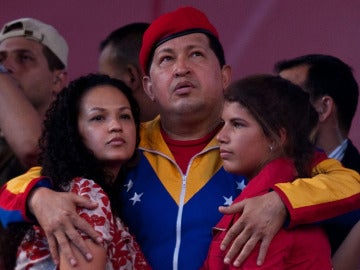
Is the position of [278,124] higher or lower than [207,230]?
higher

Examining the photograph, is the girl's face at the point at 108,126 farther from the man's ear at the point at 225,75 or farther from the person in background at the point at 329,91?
the person in background at the point at 329,91

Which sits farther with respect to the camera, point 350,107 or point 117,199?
point 350,107

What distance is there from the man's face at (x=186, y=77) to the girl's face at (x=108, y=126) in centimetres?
14

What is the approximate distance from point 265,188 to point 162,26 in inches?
26.1

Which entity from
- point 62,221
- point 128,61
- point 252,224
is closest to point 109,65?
point 128,61

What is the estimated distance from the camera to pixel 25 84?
376cm

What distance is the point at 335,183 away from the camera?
279 cm

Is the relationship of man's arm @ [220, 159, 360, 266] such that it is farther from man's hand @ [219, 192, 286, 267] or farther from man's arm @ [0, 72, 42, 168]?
man's arm @ [0, 72, 42, 168]

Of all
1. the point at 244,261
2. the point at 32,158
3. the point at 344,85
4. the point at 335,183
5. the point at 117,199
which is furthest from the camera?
the point at 344,85

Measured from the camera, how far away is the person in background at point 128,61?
357 cm

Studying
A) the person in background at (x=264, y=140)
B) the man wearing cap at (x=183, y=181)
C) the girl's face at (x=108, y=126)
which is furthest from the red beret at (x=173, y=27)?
the person in background at (x=264, y=140)

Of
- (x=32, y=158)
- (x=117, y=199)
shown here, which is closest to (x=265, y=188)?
(x=117, y=199)

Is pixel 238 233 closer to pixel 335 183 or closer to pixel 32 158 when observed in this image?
pixel 335 183

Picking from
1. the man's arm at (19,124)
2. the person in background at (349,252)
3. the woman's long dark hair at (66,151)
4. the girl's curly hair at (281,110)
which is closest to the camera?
the girl's curly hair at (281,110)
